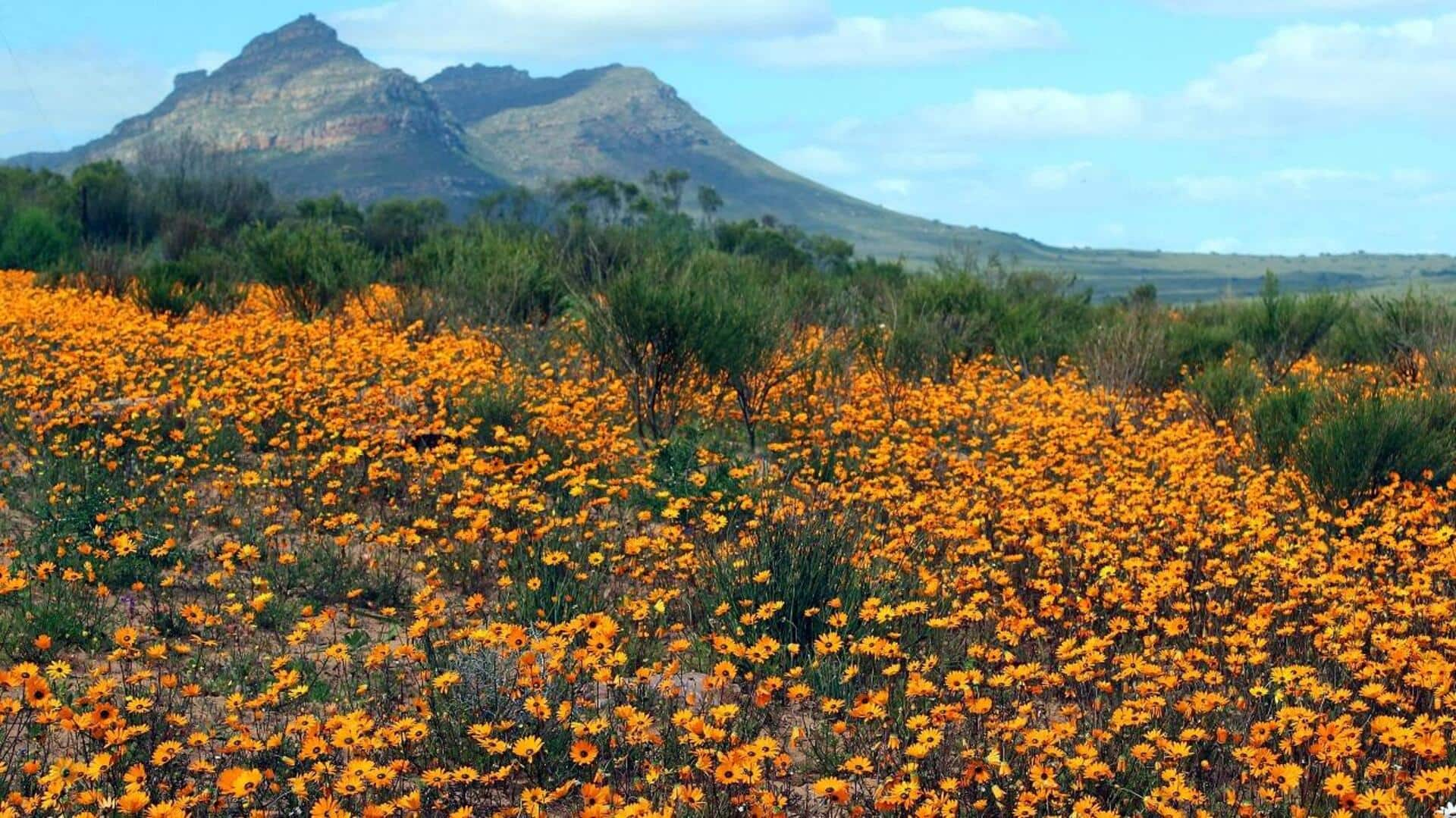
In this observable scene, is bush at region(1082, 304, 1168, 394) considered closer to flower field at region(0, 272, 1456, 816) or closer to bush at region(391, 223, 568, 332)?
flower field at region(0, 272, 1456, 816)

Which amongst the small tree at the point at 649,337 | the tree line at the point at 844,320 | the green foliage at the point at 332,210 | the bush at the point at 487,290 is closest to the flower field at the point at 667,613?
A: the small tree at the point at 649,337

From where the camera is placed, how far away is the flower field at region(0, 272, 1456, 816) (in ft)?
14.3

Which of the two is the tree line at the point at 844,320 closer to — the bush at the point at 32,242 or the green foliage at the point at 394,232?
the bush at the point at 32,242

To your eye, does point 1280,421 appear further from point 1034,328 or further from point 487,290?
point 487,290

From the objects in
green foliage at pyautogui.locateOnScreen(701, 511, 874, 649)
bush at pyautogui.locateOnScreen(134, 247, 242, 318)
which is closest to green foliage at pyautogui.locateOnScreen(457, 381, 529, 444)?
green foliage at pyautogui.locateOnScreen(701, 511, 874, 649)

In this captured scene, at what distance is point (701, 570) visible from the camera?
6609 mm

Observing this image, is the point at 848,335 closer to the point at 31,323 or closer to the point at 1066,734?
the point at 31,323

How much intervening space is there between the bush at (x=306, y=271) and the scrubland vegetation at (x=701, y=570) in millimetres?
1649

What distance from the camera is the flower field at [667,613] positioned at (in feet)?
14.3

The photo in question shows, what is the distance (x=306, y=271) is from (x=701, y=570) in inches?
502

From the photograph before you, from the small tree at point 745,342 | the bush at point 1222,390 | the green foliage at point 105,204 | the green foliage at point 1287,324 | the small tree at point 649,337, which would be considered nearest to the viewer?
the small tree at point 649,337

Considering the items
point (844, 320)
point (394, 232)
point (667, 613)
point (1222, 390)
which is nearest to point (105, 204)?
point (394, 232)

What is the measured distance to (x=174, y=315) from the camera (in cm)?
1661

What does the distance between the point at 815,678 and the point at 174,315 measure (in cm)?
1382
